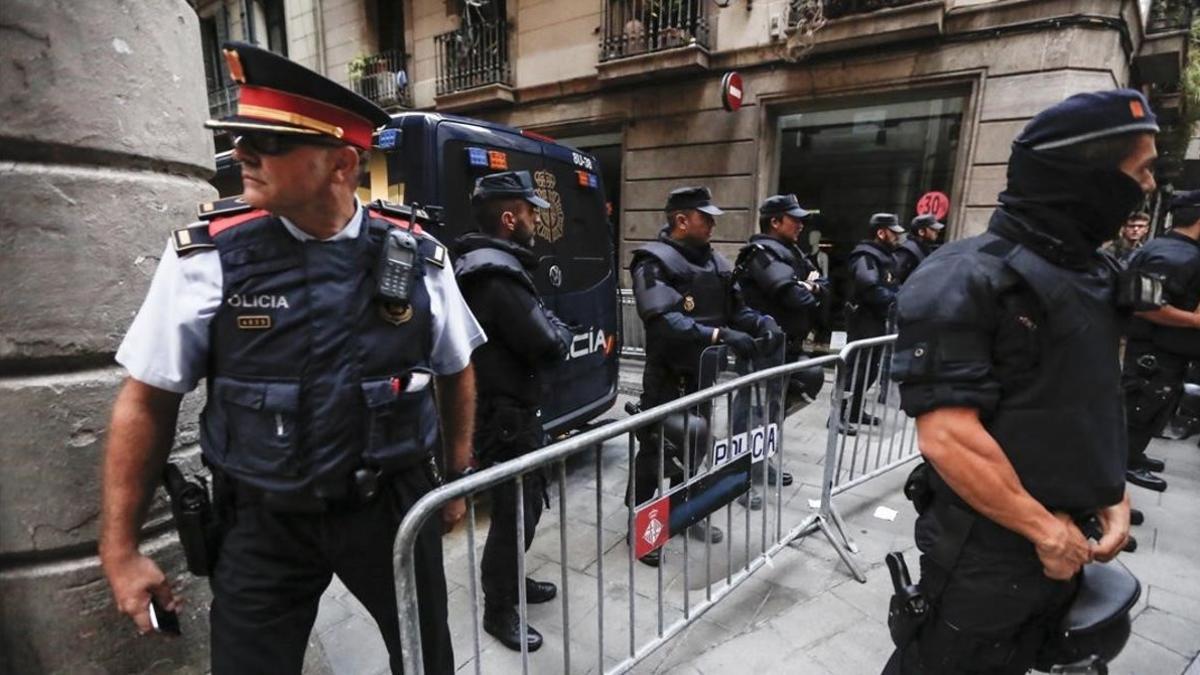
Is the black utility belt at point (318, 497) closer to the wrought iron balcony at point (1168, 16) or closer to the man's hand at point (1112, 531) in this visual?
the man's hand at point (1112, 531)

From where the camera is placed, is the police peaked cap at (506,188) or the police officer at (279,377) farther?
the police peaked cap at (506,188)

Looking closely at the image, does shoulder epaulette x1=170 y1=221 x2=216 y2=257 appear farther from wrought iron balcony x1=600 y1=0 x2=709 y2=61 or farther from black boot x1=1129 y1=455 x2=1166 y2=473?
wrought iron balcony x1=600 y1=0 x2=709 y2=61

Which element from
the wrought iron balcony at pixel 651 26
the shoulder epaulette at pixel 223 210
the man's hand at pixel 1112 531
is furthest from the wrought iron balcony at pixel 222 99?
the man's hand at pixel 1112 531

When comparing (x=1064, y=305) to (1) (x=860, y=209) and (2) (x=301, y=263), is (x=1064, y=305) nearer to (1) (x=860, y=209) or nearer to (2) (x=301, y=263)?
(2) (x=301, y=263)

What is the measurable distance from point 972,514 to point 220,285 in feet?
6.78

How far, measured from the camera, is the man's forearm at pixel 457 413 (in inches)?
76.7

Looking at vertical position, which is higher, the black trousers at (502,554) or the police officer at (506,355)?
the police officer at (506,355)

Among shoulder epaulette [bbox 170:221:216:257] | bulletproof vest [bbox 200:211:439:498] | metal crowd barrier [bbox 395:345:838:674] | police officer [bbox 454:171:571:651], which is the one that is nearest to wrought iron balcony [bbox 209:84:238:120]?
police officer [bbox 454:171:571:651]

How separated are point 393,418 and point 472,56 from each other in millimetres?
12525

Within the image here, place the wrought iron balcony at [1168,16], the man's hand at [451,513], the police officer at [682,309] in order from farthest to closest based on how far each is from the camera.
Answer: the wrought iron balcony at [1168,16] → the police officer at [682,309] → the man's hand at [451,513]

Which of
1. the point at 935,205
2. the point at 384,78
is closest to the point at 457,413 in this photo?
the point at 935,205

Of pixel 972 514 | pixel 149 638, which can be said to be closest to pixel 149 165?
pixel 149 638

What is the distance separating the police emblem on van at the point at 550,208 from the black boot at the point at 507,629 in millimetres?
2453

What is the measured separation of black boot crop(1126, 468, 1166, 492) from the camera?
4094mm
